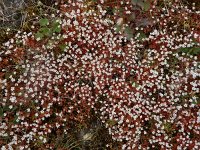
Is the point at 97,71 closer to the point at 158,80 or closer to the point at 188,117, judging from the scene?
the point at 158,80

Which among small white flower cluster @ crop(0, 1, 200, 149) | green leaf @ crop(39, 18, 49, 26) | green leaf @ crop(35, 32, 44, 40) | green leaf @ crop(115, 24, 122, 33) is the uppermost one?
green leaf @ crop(39, 18, 49, 26)

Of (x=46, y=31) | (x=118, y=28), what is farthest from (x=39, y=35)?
(x=118, y=28)

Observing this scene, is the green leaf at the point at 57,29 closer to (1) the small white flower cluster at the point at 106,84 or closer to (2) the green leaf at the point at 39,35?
(1) the small white flower cluster at the point at 106,84

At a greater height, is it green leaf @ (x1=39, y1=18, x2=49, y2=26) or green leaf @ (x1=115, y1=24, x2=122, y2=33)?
green leaf @ (x1=39, y1=18, x2=49, y2=26)

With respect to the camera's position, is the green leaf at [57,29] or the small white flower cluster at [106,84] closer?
the small white flower cluster at [106,84]

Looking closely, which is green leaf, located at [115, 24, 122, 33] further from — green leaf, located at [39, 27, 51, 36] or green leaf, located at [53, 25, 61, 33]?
green leaf, located at [39, 27, 51, 36]

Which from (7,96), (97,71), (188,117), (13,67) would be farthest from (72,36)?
(188,117)

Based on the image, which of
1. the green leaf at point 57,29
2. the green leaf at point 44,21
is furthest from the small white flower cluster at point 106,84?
the green leaf at point 44,21

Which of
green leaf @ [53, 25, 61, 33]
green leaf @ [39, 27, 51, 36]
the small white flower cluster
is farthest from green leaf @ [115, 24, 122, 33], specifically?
green leaf @ [39, 27, 51, 36]

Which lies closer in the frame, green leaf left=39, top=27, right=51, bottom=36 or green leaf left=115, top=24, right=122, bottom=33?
green leaf left=39, top=27, right=51, bottom=36

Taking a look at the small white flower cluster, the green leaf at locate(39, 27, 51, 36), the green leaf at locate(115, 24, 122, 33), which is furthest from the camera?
the green leaf at locate(115, 24, 122, 33)

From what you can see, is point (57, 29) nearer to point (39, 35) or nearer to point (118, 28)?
point (39, 35)

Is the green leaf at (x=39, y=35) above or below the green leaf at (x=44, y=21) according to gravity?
below
